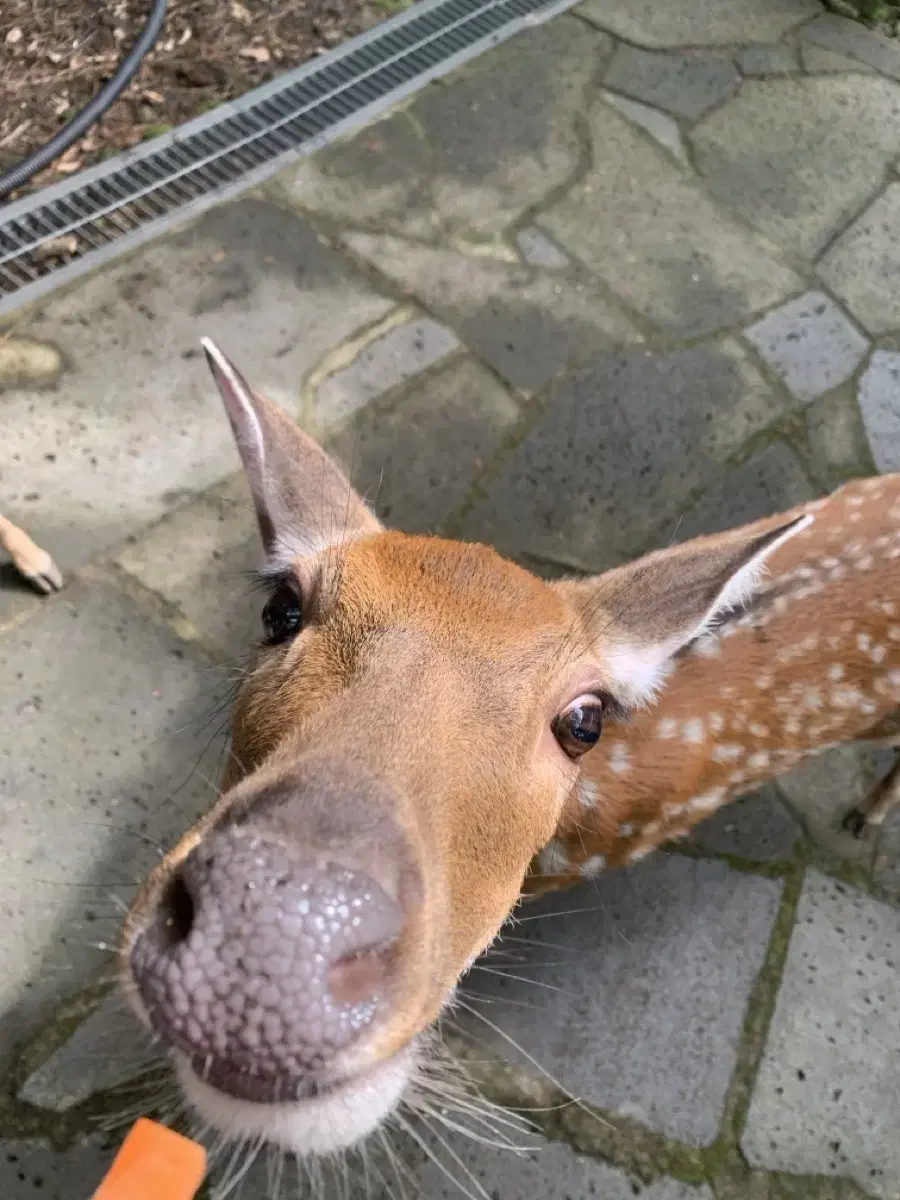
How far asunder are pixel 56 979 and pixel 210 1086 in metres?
1.76

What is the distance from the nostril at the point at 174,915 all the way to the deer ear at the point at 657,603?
1022 mm

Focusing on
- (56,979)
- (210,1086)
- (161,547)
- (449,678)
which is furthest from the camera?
(161,547)

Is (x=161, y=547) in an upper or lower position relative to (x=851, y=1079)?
upper

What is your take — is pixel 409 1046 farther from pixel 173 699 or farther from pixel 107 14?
pixel 107 14

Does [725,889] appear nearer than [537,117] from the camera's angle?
Yes

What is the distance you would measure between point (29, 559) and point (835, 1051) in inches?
121

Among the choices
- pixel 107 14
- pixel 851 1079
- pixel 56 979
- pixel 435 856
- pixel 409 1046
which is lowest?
pixel 851 1079

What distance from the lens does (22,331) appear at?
377cm

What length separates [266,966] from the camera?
112 centimetres

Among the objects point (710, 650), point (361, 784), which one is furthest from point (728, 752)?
point (361, 784)

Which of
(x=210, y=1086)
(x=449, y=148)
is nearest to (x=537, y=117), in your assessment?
(x=449, y=148)

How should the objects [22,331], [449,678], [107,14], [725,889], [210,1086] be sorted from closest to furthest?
[210,1086] < [449,678] < [725,889] < [22,331] < [107,14]

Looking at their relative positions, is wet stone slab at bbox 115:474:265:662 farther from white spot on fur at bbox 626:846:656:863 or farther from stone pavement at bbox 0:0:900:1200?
white spot on fur at bbox 626:846:656:863

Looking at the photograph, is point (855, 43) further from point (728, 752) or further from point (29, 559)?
point (29, 559)
